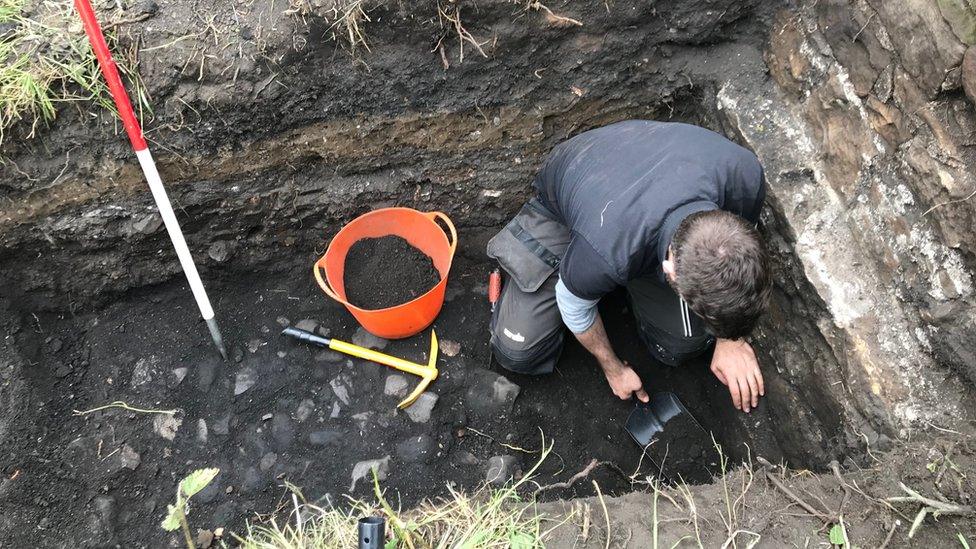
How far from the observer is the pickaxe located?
2.55m

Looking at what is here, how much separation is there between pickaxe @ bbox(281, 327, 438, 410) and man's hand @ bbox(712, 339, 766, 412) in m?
1.14

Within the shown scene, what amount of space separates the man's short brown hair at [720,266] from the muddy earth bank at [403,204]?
56 cm

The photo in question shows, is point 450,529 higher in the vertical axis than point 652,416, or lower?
higher

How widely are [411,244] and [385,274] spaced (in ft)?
0.71

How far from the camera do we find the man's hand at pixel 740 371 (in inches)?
94.0

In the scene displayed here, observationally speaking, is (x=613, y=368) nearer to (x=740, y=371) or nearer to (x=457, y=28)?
(x=740, y=371)

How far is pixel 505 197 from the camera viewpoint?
9.11 ft

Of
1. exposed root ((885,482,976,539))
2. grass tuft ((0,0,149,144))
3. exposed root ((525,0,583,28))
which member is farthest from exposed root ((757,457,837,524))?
grass tuft ((0,0,149,144))

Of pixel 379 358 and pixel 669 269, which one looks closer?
pixel 669 269

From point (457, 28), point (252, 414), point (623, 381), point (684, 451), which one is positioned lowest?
point (252, 414)

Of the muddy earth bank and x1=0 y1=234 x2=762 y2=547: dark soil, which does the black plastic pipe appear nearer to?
x1=0 y1=234 x2=762 y2=547: dark soil

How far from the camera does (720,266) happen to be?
5.26 ft

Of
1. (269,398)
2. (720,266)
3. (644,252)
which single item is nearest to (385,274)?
(269,398)

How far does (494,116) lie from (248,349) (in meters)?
1.41
